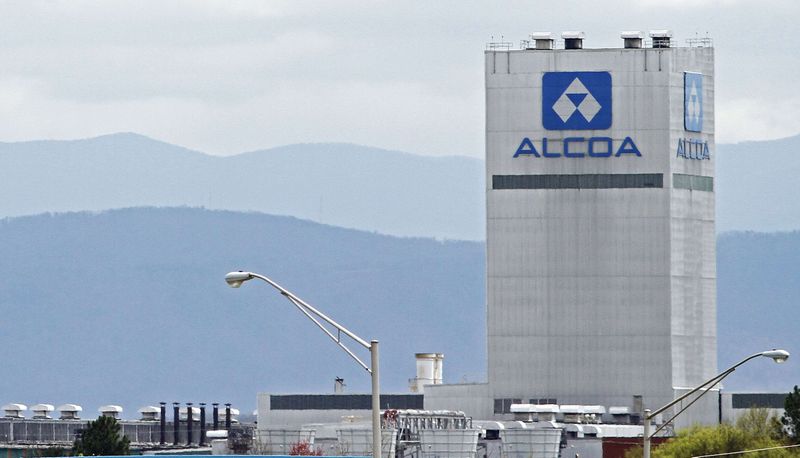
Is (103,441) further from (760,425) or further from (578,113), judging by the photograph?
(578,113)

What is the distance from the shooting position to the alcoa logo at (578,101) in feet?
651

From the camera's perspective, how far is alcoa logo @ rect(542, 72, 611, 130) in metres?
198

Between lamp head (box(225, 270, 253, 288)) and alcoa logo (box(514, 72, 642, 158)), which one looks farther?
alcoa logo (box(514, 72, 642, 158))

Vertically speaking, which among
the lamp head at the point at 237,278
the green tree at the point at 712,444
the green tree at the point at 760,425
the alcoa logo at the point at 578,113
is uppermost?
the alcoa logo at the point at 578,113

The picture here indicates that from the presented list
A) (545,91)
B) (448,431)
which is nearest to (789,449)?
(448,431)

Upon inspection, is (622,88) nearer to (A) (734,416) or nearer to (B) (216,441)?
(A) (734,416)

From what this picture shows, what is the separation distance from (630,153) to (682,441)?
5110cm

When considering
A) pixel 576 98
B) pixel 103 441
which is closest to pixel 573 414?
pixel 576 98

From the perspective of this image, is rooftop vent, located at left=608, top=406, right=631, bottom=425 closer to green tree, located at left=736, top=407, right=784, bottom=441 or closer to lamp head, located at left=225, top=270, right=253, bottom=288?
green tree, located at left=736, top=407, right=784, bottom=441

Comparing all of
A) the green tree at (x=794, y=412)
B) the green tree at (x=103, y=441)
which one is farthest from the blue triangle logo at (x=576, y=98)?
the green tree at (x=103, y=441)

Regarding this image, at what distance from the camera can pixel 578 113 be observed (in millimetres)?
199000

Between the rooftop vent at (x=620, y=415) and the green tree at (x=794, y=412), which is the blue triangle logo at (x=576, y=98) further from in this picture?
the green tree at (x=794, y=412)

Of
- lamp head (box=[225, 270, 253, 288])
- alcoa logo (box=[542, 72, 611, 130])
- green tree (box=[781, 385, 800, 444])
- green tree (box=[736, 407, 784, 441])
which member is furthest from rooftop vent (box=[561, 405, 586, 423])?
lamp head (box=[225, 270, 253, 288])

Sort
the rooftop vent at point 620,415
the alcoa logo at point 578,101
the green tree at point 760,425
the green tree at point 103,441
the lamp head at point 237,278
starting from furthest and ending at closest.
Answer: the alcoa logo at point 578,101 → the rooftop vent at point 620,415 → the green tree at point 103,441 → the green tree at point 760,425 → the lamp head at point 237,278
